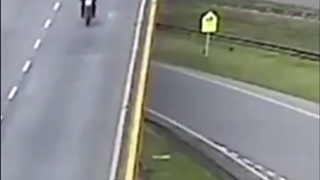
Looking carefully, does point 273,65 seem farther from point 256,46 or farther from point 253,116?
point 253,116

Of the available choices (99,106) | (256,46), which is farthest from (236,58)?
(99,106)

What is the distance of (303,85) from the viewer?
5738 mm

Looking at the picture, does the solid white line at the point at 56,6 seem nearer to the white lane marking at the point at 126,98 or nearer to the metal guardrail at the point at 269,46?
the white lane marking at the point at 126,98

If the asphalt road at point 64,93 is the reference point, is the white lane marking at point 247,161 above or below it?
below

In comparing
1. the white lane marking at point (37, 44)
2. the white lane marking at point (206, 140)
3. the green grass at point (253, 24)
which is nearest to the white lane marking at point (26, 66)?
the white lane marking at point (37, 44)

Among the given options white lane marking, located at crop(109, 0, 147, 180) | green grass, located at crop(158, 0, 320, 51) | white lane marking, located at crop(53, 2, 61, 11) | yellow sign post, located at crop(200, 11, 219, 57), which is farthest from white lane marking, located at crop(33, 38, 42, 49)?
yellow sign post, located at crop(200, 11, 219, 57)

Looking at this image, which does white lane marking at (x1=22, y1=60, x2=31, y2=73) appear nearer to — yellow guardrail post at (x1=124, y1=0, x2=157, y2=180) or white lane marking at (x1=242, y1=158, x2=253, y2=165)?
yellow guardrail post at (x1=124, y1=0, x2=157, y2=180)

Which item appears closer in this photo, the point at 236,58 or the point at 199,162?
the point at 199,162

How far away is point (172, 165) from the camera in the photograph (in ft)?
16.1

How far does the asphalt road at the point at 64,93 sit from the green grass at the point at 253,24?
2766mm

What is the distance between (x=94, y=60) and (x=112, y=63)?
0.08 metres

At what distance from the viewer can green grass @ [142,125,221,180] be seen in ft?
15.1

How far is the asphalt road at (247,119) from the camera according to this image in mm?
4801

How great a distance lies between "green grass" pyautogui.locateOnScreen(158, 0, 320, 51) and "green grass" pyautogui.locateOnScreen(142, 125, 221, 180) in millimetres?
1250
